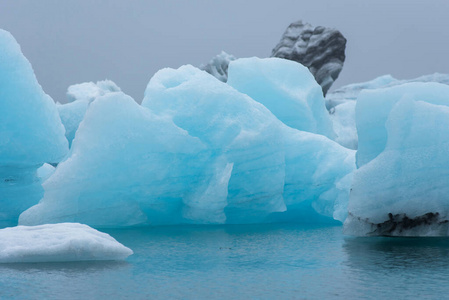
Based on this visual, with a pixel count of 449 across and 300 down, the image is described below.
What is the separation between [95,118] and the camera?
340 inches

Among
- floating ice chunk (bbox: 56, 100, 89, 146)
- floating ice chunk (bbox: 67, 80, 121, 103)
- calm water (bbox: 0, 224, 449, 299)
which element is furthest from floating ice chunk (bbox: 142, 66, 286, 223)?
floating ice chunk (bbox: 67, 80, 121, 103)

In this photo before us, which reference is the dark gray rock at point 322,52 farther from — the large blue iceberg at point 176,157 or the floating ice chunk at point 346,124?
the large blue iceberg at point 176,157

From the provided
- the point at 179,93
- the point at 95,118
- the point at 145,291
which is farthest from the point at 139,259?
the point at 179,93

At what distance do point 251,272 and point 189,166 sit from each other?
3.94m

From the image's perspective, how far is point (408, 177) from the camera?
7016 millimetres

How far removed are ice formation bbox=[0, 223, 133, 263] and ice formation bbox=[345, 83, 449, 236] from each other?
8.73 ft

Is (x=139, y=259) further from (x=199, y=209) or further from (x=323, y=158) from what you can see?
(x=323, y=158)

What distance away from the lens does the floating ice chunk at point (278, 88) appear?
1102cm

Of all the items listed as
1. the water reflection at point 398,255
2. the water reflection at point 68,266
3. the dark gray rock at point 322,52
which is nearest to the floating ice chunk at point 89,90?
the dark gray rock at point 322,52

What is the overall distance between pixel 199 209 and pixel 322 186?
5.80 ft

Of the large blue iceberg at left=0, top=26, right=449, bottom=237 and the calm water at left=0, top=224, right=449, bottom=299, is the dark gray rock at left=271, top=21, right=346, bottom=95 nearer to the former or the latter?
the large blue iceberg at left=0, top=26, right=449, bottom=237

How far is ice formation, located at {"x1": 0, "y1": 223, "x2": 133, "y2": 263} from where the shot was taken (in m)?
5.50

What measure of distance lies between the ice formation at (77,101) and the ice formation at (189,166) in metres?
4.51

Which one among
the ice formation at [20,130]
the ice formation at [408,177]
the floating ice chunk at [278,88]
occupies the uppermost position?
the floating ice chunk at [278,88]
